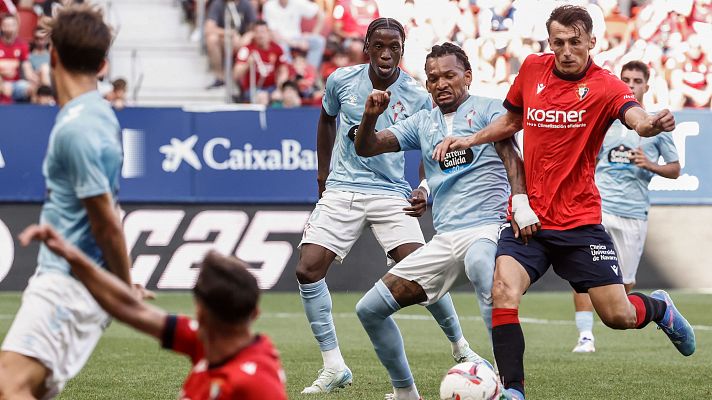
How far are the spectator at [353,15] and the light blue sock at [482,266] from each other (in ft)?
41.3

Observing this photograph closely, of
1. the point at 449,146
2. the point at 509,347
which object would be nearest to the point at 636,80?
the point at 449,146

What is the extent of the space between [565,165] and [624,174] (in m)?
4.96

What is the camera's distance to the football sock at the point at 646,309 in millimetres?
7507

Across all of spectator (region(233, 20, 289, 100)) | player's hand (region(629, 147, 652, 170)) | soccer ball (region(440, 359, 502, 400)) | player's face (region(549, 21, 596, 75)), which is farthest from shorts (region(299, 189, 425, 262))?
spectator (region(233, 20, 289, 100))

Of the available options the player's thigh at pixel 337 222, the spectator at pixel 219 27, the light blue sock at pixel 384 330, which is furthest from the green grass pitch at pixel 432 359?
the spectator at pixel 219 27

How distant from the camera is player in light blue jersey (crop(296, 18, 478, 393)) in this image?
8.77 meters

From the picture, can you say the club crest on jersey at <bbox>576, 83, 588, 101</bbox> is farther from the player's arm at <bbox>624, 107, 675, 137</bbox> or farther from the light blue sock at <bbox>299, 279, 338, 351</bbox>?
the light blue sock at <bbox>299, 279, 338, 351</bbox>

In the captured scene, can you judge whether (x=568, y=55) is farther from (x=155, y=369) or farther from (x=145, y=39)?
(x=145, y=39)

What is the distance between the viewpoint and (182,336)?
441 centimetres

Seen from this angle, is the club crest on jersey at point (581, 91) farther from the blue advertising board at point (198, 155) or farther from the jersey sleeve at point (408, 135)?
the blue advertising board at point (198, 155)

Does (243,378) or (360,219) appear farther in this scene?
(360,219)

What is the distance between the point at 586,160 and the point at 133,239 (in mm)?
9660

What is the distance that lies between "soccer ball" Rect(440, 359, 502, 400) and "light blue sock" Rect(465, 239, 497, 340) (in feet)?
3.14

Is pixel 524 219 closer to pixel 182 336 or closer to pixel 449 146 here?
pixel 449 146
